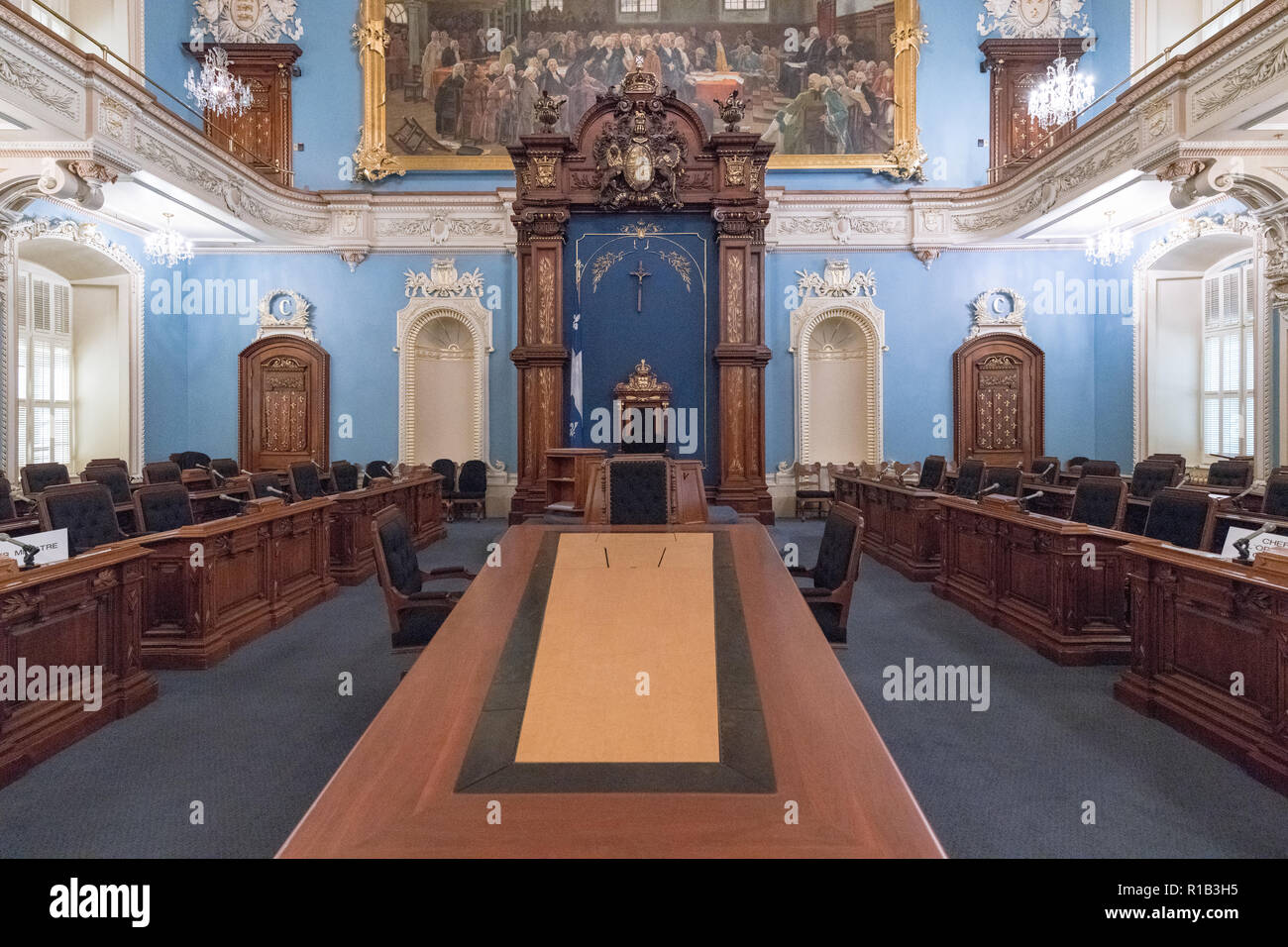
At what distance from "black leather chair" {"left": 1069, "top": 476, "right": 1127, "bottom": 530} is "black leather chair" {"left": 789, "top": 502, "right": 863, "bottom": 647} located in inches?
94.1

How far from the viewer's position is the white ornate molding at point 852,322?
472 inches

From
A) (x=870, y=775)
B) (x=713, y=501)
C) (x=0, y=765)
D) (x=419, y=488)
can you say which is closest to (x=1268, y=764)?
(x=870, y=775)

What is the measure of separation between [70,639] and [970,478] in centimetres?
736

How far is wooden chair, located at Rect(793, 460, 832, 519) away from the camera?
11273 millimetres

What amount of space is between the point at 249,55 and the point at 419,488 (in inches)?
335

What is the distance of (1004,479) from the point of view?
7125 mm

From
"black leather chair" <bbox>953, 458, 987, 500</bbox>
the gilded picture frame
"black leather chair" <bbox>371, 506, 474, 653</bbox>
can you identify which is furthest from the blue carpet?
the gilded picture frame

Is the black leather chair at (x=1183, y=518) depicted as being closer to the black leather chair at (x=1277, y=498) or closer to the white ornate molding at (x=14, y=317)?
the black leather chair at (x=1277, y=498)

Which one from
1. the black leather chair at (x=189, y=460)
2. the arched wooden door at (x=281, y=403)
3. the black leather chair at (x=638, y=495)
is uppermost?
the arched wooden door at (x=281, y=403)

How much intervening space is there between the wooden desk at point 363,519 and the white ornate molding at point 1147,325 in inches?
390

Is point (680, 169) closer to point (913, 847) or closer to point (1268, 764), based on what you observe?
point (1268, 764)

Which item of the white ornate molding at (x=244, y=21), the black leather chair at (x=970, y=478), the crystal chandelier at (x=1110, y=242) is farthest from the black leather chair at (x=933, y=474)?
the white ornate molding at (x=244, y=21)

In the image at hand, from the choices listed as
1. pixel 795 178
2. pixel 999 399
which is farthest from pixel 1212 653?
pixel 795 178

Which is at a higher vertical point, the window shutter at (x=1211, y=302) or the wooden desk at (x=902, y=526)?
the window shutter at (x=1211, y=302)
